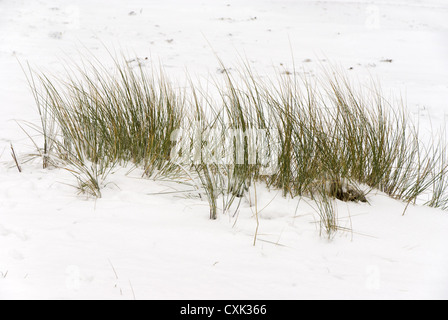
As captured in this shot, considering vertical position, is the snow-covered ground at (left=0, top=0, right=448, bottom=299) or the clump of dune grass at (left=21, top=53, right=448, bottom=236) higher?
the clump of dune grass at (left=21, top=53, right=448, bottom=236)

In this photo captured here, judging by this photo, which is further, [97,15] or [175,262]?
[97,15]

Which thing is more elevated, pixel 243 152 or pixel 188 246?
pixel 243 152

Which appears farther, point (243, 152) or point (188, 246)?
point (243, 152)

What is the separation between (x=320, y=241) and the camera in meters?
1.55

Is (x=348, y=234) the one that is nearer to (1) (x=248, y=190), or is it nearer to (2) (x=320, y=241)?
(2) (x=320, y=241)

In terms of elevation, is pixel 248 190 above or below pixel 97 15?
below

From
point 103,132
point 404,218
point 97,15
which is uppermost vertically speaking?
point 97,15

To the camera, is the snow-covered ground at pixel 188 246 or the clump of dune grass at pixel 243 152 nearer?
the snow-covered ground at pixel 188 246

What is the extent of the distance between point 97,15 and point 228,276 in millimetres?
6641

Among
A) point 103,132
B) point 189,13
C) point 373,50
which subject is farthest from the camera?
point 189,13

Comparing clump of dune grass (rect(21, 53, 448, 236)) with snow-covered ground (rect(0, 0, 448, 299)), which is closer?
snow-covered ground (rect(0, 0, 448, 299))

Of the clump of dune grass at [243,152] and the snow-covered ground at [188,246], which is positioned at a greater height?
the clump of dune grass at [243,152]

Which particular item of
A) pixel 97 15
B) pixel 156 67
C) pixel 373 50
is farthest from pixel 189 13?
pixel 373 50
